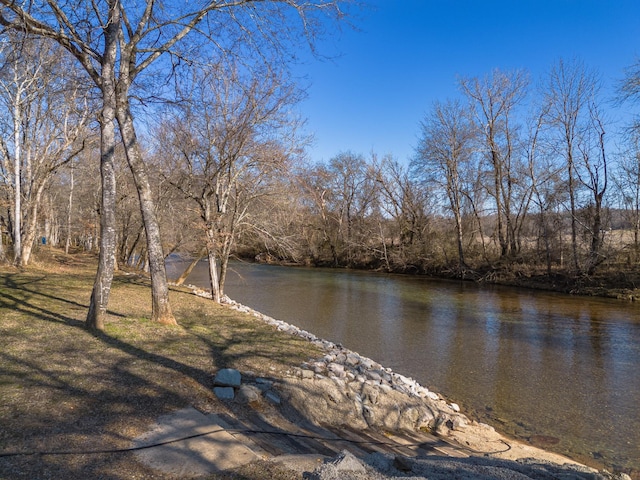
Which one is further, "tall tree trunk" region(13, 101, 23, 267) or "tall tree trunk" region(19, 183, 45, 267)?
"tall tree trunk" region(19, 183, 45, 267)

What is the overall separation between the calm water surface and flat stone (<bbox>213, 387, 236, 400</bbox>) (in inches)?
167

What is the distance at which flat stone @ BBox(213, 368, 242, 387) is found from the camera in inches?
197

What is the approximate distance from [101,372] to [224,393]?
154 centimetres

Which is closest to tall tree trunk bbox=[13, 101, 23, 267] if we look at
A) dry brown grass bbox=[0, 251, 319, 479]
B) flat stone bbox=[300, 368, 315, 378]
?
dry brown grass bbox=[0, 251, 319, 479]

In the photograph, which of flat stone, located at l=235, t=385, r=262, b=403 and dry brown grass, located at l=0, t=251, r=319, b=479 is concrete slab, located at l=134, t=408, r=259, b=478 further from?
flat stone, located at l=235, t=385, r=262, b=403

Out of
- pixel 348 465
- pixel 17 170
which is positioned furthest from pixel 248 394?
pixel 17 170

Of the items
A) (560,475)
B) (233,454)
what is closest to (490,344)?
(560,475)

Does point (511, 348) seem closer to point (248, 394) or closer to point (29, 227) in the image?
point (248, 394)

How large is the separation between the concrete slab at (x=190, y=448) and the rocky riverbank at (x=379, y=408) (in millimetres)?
1437

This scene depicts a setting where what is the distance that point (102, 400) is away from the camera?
4.23 meters

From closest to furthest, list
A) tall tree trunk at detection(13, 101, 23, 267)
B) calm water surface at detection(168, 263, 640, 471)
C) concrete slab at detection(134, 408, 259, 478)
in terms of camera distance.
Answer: concrete slab at detection(134, 408, 259, 478) → calm water surface at detection(168, 263, 640, 471) → tall tree trunk at detection(13, 101, 23, 267)

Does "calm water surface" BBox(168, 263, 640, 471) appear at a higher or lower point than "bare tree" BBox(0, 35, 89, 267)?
lower

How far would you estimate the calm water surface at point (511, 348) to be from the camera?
21.6ft

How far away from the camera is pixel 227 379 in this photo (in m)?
5.04
